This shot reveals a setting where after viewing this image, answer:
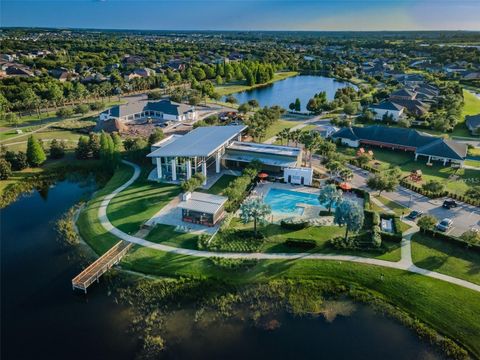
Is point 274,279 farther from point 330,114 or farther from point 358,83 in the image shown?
point 358,83

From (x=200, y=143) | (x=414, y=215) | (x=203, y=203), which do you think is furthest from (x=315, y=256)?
(x=200, y=143)

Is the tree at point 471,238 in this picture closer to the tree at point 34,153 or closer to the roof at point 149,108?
the tree at point 34,153

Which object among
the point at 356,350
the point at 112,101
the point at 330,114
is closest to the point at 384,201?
the point at 356,350

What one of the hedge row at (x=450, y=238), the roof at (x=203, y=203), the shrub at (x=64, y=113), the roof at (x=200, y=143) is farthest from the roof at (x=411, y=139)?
the shrub at (x=64, y=113)

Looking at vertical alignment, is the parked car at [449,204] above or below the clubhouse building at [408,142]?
below

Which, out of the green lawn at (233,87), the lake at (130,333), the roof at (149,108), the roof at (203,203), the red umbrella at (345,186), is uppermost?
the green lawn at (233,87)

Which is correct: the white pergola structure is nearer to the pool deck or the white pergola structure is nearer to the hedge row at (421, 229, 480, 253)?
the pool deck

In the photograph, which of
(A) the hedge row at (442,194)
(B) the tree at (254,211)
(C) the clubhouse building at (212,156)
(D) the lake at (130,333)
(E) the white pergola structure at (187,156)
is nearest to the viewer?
(D) the lake at (130,333)

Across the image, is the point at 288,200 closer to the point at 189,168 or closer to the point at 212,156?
the point at 189,168
